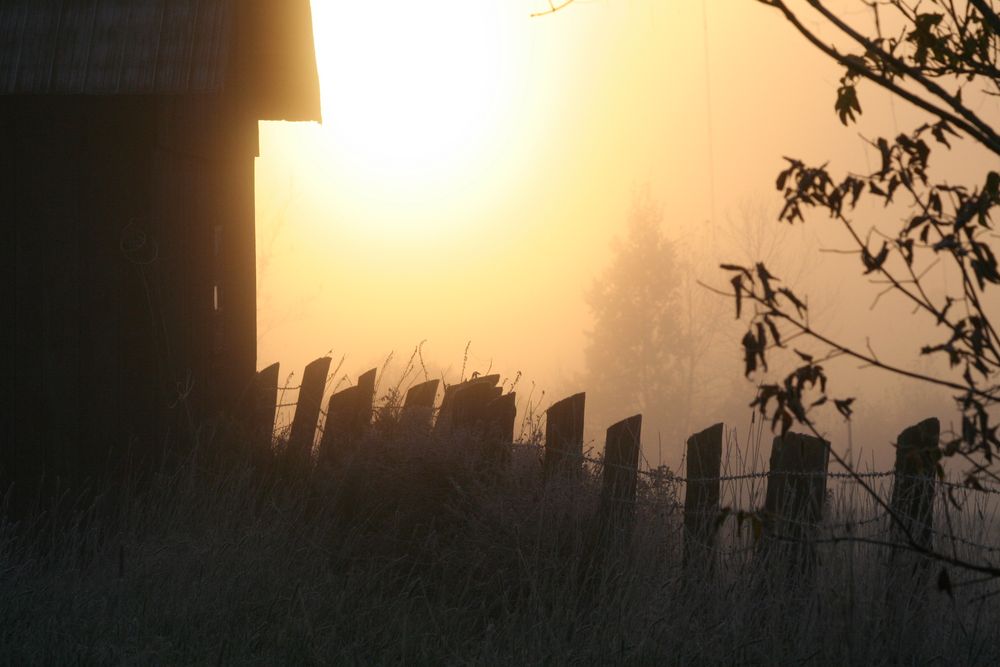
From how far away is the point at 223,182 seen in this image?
8281mm

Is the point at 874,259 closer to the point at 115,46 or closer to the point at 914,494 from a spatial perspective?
the point at 914,494

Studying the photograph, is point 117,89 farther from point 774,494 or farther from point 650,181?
point 650,181

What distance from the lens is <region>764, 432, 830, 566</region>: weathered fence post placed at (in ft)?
17.0

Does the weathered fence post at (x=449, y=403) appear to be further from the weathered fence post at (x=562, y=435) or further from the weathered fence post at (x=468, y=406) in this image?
the weathered fence post at (x=562, y=435)

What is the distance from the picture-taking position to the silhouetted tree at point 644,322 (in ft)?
139

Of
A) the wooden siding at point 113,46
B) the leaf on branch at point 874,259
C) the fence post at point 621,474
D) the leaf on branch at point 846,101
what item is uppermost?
the wooden siding at point 113,46

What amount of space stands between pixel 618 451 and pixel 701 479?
2.22ft

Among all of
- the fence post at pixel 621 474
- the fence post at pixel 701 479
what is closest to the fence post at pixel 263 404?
the fence post at pixel 621 474

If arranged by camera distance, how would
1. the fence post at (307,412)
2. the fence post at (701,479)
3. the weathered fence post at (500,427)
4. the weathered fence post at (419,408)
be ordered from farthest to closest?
1. the fence post at (307,412)
2. the weathered fence post at (419,408)
3. the weathered fence post at (500,427)
4. the fence post at (701,479)

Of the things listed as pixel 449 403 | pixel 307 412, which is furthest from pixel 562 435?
pixel 307 412

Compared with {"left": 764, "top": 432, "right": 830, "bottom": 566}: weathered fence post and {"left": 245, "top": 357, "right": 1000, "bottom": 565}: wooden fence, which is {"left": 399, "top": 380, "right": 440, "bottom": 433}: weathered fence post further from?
{"left": 764, "top": 432, "right": 830, "bottom": 566}: weathered fence post

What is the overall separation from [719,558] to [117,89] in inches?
176

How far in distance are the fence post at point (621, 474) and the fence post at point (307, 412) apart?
2.70 metres

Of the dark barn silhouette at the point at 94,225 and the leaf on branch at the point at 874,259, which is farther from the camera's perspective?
the dark barn silhouette at the point at 94,225
